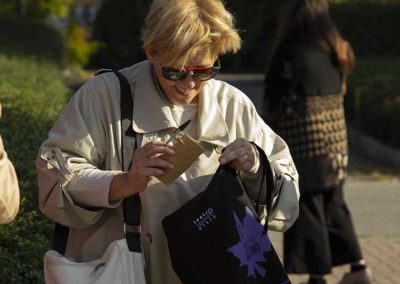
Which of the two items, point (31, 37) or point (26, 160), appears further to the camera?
point (31, 37)

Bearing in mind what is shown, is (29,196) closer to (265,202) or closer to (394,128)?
(265,202)

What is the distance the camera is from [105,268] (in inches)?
114

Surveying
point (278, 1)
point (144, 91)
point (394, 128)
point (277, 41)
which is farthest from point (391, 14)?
point (144, 91)

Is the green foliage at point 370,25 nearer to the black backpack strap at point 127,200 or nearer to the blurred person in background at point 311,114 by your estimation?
the blurred person in background at point 311,114

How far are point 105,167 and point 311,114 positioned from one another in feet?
9.91

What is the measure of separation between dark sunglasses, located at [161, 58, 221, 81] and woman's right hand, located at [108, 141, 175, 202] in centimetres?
26

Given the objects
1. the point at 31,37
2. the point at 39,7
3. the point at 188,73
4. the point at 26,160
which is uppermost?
the point at 188,73

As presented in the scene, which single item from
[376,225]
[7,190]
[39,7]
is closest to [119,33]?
[39,7]

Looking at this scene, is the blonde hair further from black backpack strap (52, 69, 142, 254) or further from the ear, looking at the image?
black backpack strap (52, 69, 142, 254)

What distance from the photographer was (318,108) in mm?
→ 6004

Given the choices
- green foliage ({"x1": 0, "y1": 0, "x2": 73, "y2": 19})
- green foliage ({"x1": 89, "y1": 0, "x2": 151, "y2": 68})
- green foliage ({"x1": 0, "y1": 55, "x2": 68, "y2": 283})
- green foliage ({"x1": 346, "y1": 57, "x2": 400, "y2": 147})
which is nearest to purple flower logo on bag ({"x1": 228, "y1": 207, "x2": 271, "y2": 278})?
green foliage ({"x1": 0, "y1": 55, "x2": 68, "y2": 283})

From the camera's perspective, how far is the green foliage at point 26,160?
4.44 meters

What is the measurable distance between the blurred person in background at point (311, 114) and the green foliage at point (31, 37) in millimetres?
10701

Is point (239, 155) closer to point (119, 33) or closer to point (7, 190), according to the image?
point (7, 190)
